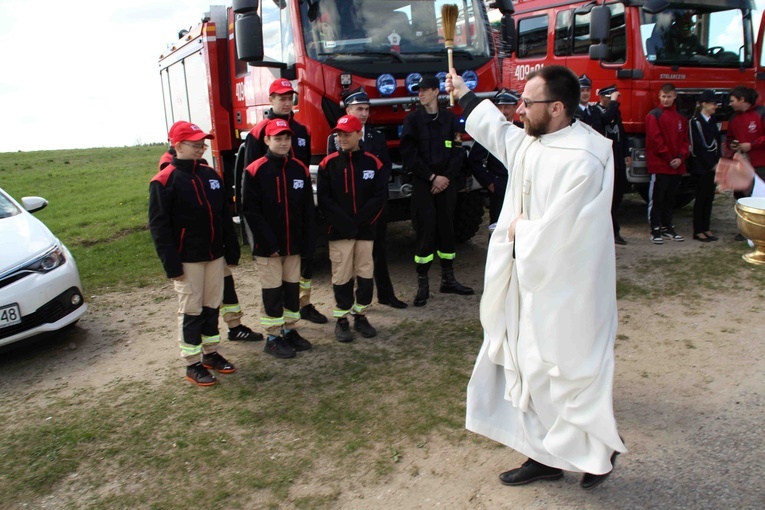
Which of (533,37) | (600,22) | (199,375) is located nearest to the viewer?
(199,375)

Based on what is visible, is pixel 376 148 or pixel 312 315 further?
pixel 312 315

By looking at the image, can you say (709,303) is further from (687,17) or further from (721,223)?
(687,17)

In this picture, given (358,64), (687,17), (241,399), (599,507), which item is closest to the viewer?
(599,507)

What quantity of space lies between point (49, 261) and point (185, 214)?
66.7 inches

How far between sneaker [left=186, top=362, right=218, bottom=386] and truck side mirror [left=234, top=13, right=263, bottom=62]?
2.88 m

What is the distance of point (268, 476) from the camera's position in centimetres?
342

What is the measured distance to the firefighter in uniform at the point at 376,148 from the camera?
18.1ft

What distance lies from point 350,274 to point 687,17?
6173 millimetres

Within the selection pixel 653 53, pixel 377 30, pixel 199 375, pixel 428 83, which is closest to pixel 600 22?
pixel 653 53

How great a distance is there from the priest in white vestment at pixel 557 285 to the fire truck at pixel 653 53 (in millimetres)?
4901

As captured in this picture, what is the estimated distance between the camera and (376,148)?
559cm

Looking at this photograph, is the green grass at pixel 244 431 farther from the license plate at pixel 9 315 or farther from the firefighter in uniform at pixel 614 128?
the firefighter in uniform at pixel 614 128

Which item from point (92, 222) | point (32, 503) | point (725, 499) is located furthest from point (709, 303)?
point (92, 222)

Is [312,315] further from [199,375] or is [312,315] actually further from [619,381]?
[619,381]
